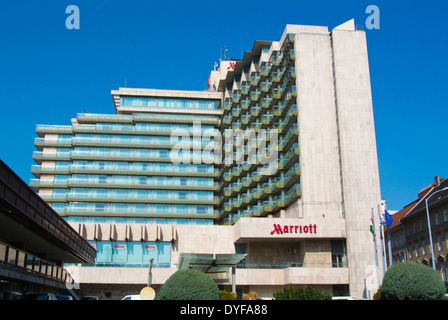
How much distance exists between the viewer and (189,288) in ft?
70.2

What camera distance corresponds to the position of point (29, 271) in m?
30.4

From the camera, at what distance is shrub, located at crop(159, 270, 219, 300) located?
21266mm

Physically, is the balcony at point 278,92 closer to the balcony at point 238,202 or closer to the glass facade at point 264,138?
the glass facade at point 264,138

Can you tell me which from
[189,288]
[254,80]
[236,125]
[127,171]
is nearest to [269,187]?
[236,125]

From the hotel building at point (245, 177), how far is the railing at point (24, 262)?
12342 mm

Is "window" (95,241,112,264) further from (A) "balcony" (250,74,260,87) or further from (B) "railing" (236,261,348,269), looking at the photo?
(A) "balcony" (250,74,260,87)

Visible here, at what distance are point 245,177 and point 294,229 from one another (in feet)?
65.4

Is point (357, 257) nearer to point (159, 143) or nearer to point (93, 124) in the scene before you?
point (159, 143)

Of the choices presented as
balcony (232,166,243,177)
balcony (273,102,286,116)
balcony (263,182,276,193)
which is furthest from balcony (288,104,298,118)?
balcony (232,166,243,177)

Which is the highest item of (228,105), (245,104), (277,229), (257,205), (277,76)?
(228,105)

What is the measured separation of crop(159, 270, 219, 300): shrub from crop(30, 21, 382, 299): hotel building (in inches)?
857

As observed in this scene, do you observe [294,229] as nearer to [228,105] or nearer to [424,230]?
[424,230]

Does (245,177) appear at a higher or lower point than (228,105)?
lower

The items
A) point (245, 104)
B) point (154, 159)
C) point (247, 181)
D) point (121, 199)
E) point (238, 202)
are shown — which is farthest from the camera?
point (154, 159)
